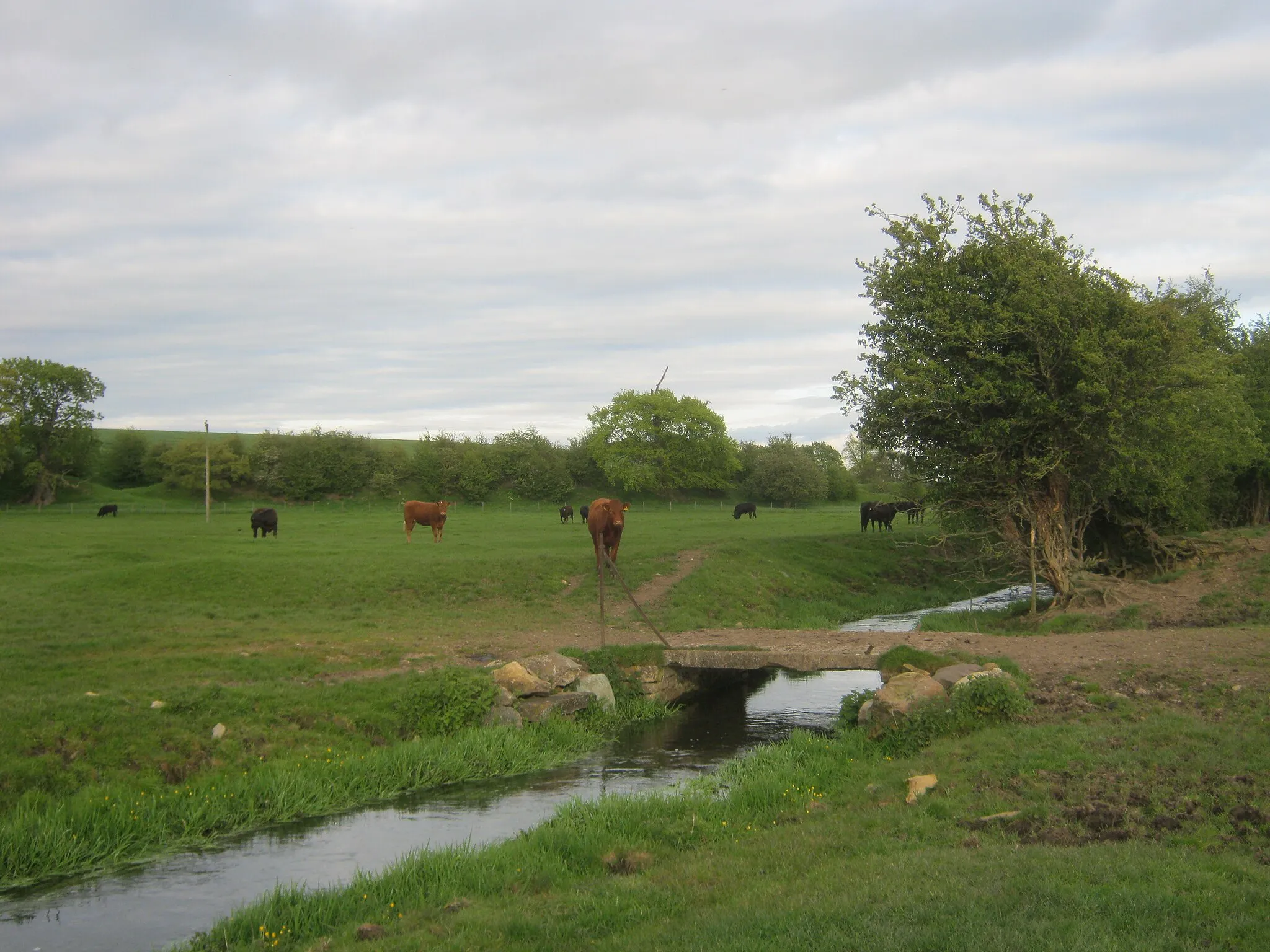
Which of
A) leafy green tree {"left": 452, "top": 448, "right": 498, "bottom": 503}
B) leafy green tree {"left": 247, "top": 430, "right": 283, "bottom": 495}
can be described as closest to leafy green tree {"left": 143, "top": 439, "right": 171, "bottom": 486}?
leafy green tree {"left": 247, "top": 430, "right": 283, "bottom": 495}

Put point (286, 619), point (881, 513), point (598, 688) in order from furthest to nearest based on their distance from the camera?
point (881, 513) → point (286, 619) → point (598, 688)

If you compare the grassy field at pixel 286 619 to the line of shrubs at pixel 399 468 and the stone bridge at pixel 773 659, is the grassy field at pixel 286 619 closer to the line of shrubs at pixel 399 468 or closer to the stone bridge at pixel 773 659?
the stone bridge at pixel 773 659

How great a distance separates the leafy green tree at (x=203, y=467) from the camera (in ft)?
249

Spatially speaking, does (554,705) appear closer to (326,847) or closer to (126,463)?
(326,847)

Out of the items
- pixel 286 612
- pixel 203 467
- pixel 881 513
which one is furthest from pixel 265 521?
pixel 203 467

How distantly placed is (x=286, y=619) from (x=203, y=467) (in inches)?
2302

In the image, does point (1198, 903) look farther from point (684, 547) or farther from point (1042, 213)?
point (684, 547)

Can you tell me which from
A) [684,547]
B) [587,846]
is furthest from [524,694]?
[684,547]

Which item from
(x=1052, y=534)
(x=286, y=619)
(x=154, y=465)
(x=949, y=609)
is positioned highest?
(x=154, y=465)

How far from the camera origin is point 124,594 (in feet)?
81.9

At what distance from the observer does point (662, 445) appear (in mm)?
80188

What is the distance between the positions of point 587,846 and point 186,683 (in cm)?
915

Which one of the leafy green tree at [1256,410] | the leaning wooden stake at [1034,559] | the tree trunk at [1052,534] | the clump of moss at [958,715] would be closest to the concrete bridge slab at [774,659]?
the clump of moss at [958,715]

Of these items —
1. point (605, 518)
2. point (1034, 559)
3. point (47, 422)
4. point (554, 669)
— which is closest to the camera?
point (554, 669)
